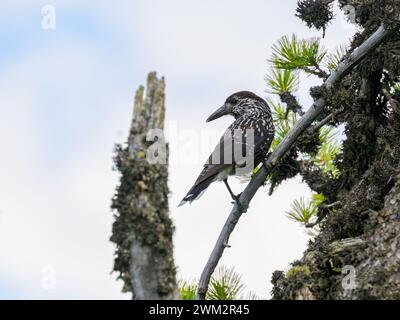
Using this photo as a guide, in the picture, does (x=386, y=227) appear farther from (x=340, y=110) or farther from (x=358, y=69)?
(x=358, y=69)

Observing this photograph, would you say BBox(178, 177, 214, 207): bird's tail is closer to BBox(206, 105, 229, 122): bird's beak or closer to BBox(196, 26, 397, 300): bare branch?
BBox(196, 26, 397, 300): bare branch

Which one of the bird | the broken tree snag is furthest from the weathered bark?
the broken tree snag

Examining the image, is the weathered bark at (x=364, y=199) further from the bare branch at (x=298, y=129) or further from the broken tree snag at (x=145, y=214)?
the broken tree snag at (x=145, y=214)

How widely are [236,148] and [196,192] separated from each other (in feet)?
2.34

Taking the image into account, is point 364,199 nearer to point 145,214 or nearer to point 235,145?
point 235,145

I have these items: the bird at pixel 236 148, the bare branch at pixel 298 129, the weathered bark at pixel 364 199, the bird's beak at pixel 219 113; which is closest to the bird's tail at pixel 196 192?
the bird at pixel 236 148

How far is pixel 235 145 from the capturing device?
7.18 metres

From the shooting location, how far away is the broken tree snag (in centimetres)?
354

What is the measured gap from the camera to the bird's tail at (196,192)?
656 centimetres

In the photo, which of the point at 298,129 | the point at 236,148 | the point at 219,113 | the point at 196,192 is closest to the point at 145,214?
the point at 298,129

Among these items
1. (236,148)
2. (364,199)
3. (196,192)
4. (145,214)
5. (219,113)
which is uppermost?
(219,113)

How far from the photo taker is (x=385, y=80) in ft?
22.0

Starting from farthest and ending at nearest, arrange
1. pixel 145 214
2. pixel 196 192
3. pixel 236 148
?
pixel 236 148 < pixel 196 192 < pixel 145 214
